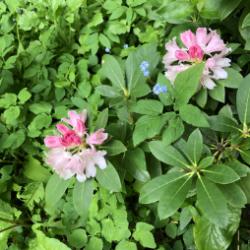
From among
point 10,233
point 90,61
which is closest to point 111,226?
point 10,233

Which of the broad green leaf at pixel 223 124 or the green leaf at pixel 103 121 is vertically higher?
the green leaf at pixel 103 121

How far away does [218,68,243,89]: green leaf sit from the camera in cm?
123

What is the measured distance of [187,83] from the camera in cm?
116

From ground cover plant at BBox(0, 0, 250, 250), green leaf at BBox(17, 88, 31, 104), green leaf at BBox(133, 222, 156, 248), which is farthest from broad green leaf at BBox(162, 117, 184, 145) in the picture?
green leaf at BBox(17, 88, 31, 104)

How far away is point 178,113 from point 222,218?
326 millimetres

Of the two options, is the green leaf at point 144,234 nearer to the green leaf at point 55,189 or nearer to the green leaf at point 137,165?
the green leaf at point 137,165

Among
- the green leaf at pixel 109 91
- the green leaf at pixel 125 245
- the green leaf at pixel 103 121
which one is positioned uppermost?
the green leaf at pixel 103 121

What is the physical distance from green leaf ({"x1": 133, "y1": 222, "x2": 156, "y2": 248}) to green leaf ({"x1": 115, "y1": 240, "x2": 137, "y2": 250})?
3 cm

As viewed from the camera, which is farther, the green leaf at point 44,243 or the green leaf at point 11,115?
the green leaf at point 11,115

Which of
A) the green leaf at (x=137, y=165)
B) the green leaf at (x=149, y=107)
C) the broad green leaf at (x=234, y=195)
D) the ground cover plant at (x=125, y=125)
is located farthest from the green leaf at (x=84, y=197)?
the broad green leaf at (x=234, y=195)

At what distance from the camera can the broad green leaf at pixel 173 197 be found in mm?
1083

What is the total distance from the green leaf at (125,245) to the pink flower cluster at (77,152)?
35 cm

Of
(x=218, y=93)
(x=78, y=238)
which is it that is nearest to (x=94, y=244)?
(x=78, y=238)

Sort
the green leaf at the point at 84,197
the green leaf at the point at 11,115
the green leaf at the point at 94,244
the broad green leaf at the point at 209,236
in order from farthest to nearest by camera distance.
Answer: the green leaf at the point at 11,115 < the green leaf at the point at 94,244 < the broad green leaf at the point at 209,236 < the green leaf at the point at 84,197
